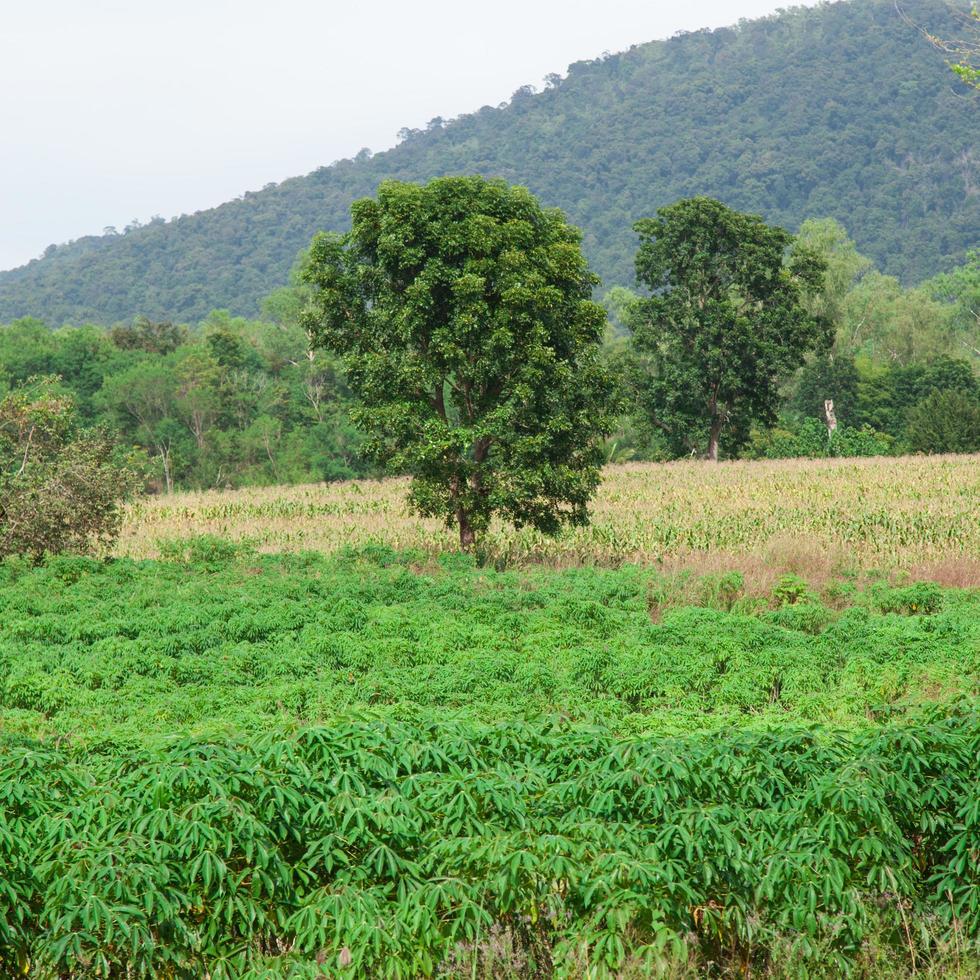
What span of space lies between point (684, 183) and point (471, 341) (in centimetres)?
15209

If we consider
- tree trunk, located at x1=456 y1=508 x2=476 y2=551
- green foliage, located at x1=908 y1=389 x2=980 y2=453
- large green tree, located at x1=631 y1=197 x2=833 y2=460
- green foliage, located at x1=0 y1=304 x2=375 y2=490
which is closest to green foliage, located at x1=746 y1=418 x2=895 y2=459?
green foliage, located at x1=908 y1=389 x2=980 y2=453

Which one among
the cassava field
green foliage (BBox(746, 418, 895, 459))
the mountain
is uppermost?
the mountain

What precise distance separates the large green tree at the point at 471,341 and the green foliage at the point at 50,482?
481 centimetres

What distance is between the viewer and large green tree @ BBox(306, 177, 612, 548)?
19.9 m

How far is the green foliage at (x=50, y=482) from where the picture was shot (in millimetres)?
20188

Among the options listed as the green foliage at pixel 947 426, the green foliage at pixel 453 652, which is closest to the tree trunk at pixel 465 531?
the green foliage at pixel 453 652

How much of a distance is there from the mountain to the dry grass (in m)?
95.4

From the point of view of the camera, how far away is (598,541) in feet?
76.6

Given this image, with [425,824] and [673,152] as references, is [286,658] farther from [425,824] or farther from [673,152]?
[673,152]

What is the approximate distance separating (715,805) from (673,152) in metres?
180

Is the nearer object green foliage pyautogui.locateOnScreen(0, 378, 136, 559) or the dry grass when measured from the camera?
green foliage pyautogui.locateOnScreen(0, 378, 136, 559)

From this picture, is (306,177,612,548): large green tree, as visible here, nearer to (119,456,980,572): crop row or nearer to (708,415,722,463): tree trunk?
(119,456,980,572): crop row

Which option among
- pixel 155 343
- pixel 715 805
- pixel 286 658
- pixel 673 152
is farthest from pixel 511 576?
pixel 673 152

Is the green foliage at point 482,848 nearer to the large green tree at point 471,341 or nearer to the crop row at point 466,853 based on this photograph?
the crop row at point 466,853
